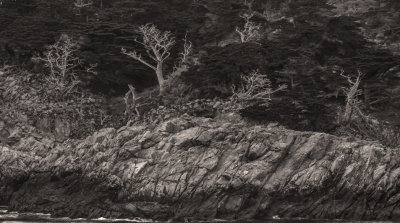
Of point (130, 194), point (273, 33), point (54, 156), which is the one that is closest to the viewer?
point (130, 194)

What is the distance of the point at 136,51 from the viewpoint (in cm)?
6228

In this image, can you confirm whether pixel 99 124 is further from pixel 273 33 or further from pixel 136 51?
pixel 273 33

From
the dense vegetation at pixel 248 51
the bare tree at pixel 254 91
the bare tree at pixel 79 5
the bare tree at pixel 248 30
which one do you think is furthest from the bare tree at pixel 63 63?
the bare tree at pixel 248 30

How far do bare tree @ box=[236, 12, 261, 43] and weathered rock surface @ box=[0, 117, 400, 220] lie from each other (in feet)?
68.3

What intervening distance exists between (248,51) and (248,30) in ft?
25.7

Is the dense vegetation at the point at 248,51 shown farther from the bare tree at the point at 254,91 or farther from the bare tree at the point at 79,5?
the bare tree at the point at 254,91

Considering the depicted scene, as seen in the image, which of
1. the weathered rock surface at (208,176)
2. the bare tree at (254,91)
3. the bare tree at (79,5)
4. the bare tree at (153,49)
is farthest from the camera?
the bare tree at (79,5)

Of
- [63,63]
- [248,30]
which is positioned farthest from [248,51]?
[63,63]

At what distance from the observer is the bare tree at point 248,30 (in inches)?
2502

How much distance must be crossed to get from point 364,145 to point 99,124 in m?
22.8

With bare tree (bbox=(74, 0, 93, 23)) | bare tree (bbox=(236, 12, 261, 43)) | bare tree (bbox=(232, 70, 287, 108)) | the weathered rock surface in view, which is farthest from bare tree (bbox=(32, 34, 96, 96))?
bare tree (bbox=(236, 12, 261, 43))

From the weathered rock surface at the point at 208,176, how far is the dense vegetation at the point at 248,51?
7494 millimetres

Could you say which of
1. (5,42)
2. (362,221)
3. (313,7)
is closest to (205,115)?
(362,221)

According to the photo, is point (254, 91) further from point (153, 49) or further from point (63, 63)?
point (63, 63)
